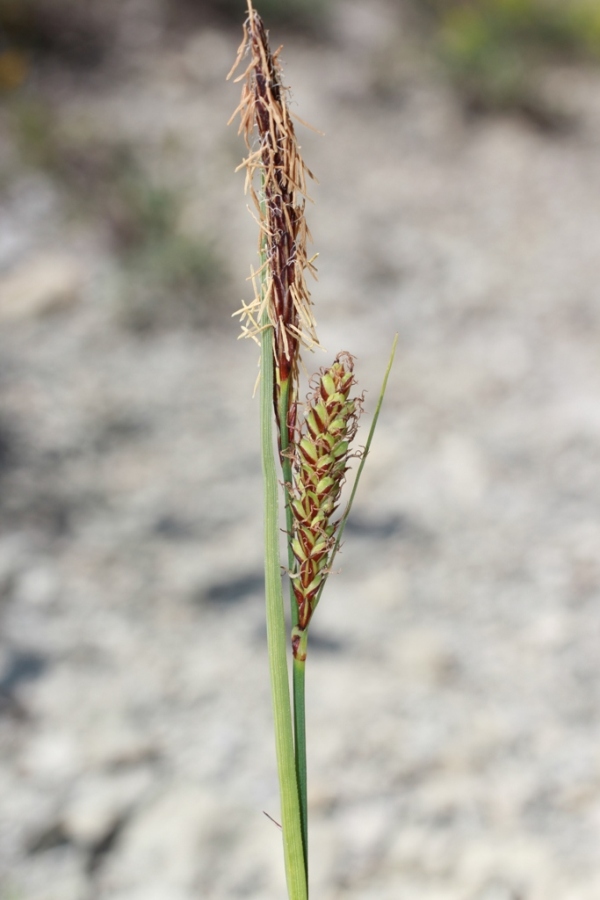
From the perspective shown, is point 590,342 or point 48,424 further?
point 590,342

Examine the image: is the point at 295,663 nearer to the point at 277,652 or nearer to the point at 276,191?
the point at 277,652

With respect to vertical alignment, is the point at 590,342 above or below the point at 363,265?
below

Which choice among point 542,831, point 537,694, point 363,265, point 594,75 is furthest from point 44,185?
point 594,75

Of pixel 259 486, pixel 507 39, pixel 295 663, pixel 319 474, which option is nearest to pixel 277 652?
pixel 295 663

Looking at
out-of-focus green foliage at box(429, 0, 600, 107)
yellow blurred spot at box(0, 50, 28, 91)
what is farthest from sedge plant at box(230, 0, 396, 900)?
out-of-focus green foliage at box(429, 0, 600, 107)

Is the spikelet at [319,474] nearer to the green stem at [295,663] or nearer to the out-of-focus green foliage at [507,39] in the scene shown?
the green stem at [295,663]

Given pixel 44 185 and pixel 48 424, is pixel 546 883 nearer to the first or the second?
pixel 48 424

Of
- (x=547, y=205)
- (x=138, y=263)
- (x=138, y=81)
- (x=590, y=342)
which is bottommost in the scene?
(x=590, y=342)
